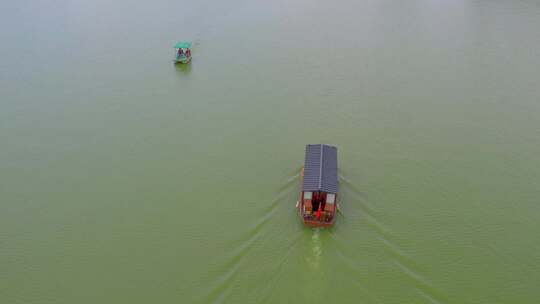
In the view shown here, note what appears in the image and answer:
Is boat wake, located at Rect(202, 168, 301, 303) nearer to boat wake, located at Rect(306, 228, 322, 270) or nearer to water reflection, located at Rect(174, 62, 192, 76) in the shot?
boat wake, located at Rect(306, 228, 322, 270)

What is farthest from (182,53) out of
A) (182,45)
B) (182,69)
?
(182,69)

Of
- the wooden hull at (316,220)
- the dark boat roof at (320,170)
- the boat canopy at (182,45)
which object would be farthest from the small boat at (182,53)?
the wooden hull at (316,220)

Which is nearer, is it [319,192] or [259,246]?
[259,246]

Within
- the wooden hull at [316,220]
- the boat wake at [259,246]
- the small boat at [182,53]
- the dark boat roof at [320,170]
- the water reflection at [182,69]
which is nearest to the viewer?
the boat wake at [259,246]

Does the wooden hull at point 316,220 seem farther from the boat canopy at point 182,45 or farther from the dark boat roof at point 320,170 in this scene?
the boat canopy at point 182,45

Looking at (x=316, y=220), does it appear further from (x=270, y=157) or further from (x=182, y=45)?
(x=182, y=45)

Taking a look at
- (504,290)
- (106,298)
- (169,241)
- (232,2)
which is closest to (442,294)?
(504,290)

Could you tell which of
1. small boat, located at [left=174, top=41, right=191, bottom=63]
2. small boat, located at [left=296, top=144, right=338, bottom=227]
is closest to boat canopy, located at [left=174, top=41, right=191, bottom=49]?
small boat, located at [left=174, top=41, right=191, bottom=63]
